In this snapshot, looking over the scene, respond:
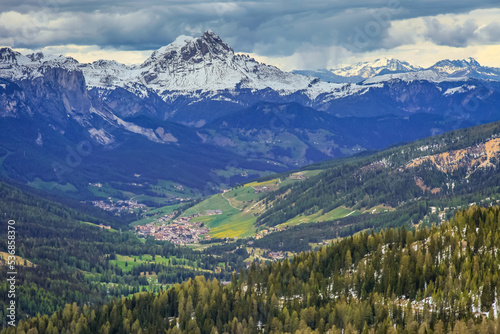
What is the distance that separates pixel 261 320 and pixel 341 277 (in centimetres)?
2335

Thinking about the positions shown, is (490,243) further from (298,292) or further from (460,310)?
(298,292)

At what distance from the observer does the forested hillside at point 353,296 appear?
134m

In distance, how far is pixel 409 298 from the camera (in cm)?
14638

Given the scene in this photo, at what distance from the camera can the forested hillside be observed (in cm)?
13400

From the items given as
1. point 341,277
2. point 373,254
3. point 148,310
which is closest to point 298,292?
point 341,277

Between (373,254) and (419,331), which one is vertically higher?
(373,254)

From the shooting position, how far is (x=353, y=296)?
156750 millimetres

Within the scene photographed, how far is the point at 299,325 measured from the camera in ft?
474

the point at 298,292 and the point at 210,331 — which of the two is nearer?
the point at 210,331

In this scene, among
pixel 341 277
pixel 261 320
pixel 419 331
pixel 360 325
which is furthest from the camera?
pixel 341 277

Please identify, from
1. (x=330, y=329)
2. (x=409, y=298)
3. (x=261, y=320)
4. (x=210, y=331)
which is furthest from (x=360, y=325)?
(x=210, y=331)

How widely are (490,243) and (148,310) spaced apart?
84198 mm

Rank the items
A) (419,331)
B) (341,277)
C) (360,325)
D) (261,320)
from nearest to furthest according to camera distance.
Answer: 1. (419,331)
2. (360,325)
3. (261,320)
4. (341,277)

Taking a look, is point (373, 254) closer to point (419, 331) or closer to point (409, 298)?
point (409, 298)
